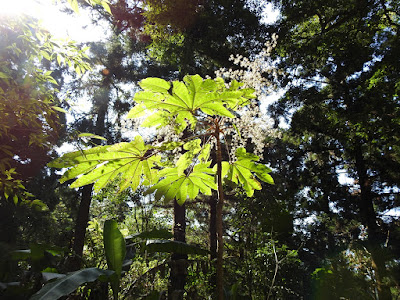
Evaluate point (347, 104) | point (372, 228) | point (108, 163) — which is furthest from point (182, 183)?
point (372, 228)

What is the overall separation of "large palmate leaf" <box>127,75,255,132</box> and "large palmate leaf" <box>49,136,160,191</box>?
0.70ft

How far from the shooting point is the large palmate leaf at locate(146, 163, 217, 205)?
4.48ft

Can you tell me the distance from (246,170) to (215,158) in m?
3.53

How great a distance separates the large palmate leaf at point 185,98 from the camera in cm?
117

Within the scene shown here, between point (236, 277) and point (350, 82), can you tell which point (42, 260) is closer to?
point (236, 277)

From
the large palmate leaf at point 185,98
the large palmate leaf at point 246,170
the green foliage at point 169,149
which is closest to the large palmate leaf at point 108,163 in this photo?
the green foliage at point 169,149

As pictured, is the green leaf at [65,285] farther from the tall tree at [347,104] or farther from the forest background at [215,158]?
the tall tree at [347,104]

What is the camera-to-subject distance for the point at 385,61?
6375 mm

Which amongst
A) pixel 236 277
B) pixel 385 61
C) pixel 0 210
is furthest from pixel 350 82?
pixel 0 210

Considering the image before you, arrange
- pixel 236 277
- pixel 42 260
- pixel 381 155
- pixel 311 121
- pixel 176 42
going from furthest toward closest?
pixel 381 155, pixel 311 121, pixel 176 42, pixel 236 277, pixel 42 260

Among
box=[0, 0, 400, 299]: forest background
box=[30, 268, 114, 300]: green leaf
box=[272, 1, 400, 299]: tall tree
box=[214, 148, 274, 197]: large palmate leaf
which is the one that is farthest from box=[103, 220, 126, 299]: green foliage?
box=[272, 1, 400, 299]: tall tree

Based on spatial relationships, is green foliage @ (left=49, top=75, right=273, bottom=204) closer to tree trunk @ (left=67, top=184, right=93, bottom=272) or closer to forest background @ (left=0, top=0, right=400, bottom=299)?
forest background @ (left=0, top=0, right=400, bottom=299)

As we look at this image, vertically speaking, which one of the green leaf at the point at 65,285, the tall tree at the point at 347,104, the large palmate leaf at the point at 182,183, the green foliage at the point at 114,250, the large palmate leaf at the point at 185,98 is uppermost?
the tall tree at the point at 347,104

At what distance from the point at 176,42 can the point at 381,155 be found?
8834mm
